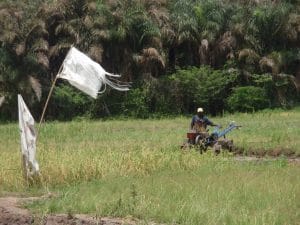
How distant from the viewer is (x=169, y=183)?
10.1 meters

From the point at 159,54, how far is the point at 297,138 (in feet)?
33.3

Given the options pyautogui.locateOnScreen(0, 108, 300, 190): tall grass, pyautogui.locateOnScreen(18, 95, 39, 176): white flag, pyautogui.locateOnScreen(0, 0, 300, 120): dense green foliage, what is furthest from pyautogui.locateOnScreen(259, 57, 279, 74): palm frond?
pyautogui.locateOnScreen(18, 95, 39, 176): white flag

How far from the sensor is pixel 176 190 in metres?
9.37

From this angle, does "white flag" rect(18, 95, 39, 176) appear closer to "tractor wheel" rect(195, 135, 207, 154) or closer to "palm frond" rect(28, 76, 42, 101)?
"tractor wheel" rect(195, 135, 207, 154)

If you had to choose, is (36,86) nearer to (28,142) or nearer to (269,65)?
(269,65)

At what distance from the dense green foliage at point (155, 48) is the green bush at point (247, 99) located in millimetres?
357

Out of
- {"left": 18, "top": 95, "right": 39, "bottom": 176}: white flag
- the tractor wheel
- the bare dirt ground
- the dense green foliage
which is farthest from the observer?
the dense green foliage

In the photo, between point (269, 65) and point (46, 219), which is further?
point (269, 65)

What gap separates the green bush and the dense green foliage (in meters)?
0.36

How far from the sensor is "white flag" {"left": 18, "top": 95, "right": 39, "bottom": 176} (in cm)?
1105

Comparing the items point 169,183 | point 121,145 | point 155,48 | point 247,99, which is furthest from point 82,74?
point 247,99

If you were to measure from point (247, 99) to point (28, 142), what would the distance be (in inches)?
626

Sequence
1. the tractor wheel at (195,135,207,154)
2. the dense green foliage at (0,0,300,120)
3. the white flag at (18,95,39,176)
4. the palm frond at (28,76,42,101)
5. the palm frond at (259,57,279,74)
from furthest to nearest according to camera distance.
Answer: the palm frond at (259,57,279,74)
the dense green foliage at (0,0,300,120)
the palm frond at (28,76,42,101)
the tractor wheel at (195,135,207,154)
the white flag at (18,95,39,176)

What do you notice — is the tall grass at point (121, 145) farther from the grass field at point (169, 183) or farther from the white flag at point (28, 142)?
the white flag at point (28, 142)
